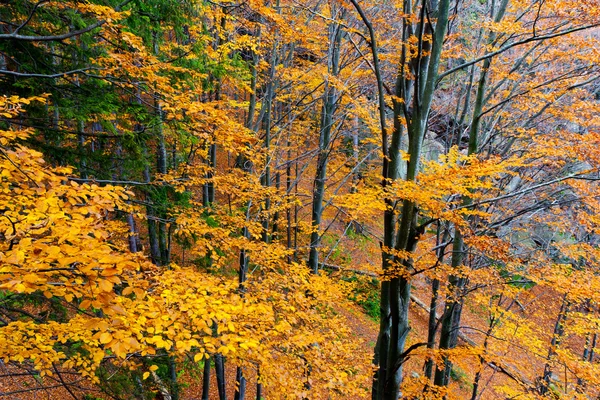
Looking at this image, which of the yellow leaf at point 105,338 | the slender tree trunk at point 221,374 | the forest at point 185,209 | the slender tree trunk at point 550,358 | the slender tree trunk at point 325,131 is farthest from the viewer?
the slender tree trunk at point 325,131

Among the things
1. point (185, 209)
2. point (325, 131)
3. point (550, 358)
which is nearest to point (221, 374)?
point (185, 209)

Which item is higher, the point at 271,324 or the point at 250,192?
the point at 250,192

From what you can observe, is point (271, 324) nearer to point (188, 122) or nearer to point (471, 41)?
point (188, 122)

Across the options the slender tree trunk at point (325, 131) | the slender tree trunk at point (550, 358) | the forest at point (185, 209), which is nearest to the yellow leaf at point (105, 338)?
the forest at point (185, 209)

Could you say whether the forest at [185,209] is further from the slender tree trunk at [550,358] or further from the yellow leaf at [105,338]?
the slender tree trunk at [550,358]

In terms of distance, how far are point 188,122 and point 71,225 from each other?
2874 mm

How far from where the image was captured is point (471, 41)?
1158 centimetres

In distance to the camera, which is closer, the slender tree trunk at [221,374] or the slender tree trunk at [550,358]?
the slender tree trunk at [550,358]

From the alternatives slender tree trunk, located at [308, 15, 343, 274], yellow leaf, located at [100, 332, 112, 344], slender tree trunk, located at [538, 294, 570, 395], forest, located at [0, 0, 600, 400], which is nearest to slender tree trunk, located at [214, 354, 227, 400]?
forest, located at [0, 0, 600, 400]

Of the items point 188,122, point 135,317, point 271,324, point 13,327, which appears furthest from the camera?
point 188,122

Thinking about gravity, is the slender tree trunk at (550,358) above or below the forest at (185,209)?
below

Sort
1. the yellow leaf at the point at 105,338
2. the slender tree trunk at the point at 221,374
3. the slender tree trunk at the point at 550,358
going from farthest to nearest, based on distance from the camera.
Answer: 1. the slender tree trunk at the point at 221,374
2. the slender tree trunk at the point at 550,358
3. the yellow leaf at the point at 105,338

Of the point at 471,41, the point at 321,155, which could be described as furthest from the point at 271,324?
the point at 471,41

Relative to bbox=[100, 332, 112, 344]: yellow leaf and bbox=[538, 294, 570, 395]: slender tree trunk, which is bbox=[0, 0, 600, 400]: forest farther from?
bbox=[538, 294, 570, 395]: slender tree trunk
